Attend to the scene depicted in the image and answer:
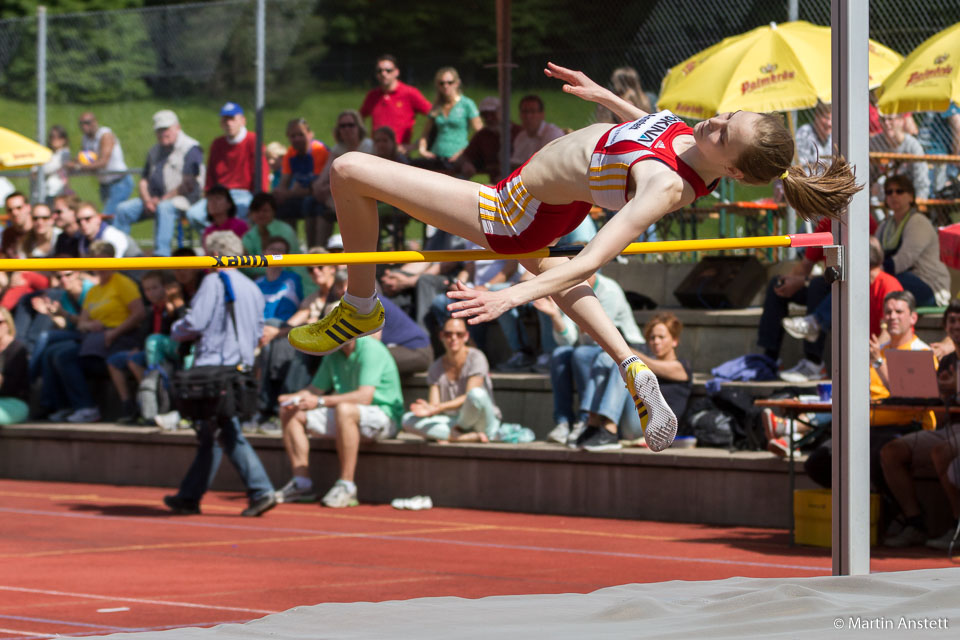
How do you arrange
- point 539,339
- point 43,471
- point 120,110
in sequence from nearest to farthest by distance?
point 539,339 → point 43,471 → point 120,110

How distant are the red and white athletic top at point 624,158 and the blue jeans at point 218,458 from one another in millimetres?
5149

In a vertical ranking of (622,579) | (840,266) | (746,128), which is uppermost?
(746,128)

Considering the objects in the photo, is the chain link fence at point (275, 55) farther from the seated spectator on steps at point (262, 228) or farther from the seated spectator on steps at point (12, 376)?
the seated spectator on steps at point (12, 376)

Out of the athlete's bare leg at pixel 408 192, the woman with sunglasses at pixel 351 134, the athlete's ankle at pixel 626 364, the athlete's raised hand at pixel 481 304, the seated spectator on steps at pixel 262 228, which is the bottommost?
the athlete's ankle at pixel 626 364

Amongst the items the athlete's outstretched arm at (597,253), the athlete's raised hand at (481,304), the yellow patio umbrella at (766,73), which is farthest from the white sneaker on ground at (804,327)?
the athlete's raised hand at (481,304)

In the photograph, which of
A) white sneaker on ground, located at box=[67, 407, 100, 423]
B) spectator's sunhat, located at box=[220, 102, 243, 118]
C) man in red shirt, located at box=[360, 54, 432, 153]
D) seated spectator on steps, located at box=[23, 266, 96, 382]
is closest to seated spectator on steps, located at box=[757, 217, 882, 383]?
man in red shirt, located at box=[360, 54, 432, 153]

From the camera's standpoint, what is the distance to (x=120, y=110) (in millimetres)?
15336

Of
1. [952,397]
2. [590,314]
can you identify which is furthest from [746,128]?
[952,397]

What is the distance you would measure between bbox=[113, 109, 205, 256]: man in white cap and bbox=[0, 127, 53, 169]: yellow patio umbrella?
89cm

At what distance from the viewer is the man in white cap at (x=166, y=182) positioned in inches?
521

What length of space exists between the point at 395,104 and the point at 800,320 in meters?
4.85

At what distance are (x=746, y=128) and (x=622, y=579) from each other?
322cm

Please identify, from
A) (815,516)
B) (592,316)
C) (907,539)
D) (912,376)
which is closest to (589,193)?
(592,316)

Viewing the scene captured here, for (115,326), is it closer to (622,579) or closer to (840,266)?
(622,579)
